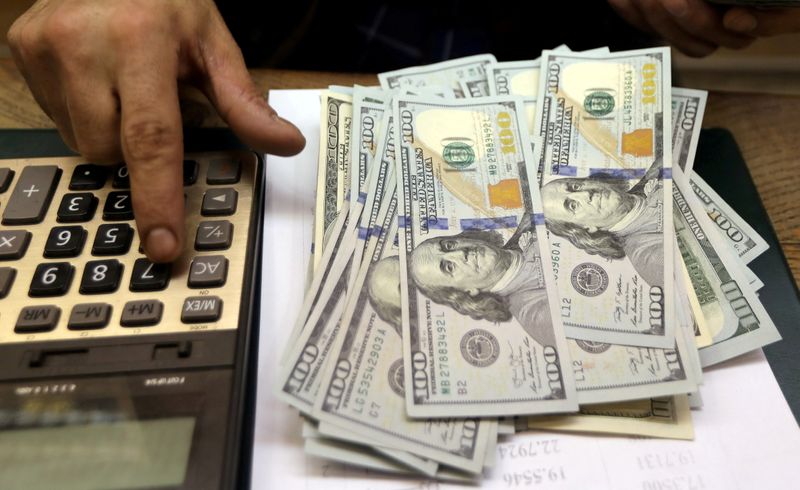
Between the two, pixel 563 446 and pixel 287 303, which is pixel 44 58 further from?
pixel 563 446

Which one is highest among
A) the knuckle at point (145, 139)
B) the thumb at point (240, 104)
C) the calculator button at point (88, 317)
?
the thumb at point (240, 104)

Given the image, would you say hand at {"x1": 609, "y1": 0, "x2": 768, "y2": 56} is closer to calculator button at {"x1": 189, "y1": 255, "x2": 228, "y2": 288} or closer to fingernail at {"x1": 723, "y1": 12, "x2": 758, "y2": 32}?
fingernail at {"x1": 723, "y1": 12, "x2": 758, "y2": 32}

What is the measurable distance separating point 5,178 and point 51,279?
94mm

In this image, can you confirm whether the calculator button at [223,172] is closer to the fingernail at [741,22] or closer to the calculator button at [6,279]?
the calculator button at [6,279]

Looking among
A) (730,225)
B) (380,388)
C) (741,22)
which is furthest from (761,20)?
(380,388)

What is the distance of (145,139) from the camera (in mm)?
357

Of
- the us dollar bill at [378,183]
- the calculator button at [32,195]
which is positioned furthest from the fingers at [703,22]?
the calculator button at [32,195]

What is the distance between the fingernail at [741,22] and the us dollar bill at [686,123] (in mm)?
51

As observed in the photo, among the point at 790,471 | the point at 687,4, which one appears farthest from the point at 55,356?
the point at 687,4

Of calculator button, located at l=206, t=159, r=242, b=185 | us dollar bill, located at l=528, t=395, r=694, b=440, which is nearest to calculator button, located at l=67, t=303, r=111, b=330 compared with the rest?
calculator button, located at l=206, t=159, r=242, b=185

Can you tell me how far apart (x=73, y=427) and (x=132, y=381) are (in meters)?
0.03

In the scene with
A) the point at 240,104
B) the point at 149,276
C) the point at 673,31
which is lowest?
the point at 149,276

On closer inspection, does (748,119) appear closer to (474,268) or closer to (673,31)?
(673,31)

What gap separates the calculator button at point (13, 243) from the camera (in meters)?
0.36
